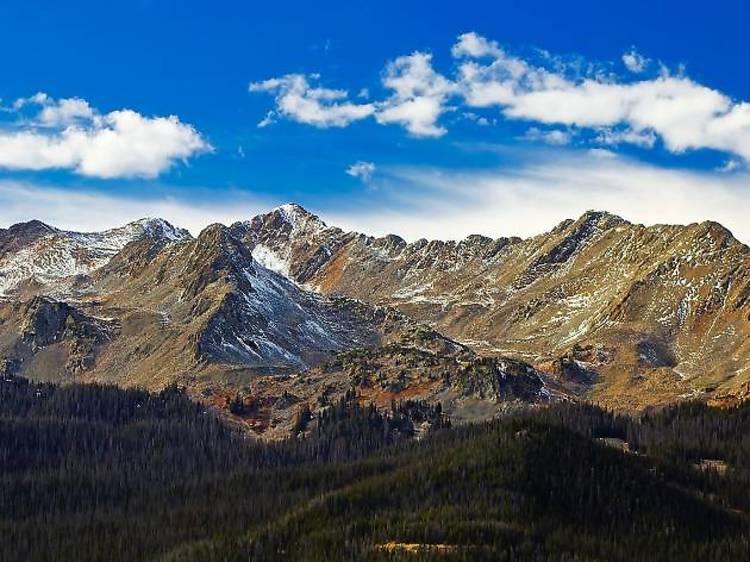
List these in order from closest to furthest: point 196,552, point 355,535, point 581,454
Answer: point 355,535 < point 196,552 < point 581,454

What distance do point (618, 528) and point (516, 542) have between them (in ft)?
96.4

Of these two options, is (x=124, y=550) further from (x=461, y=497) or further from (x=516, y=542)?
(x=516, y=542)

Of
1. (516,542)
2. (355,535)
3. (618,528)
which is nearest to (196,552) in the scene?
(355,535)

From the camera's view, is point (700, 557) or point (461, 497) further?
point (461, 497)

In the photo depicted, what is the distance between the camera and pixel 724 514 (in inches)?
7224

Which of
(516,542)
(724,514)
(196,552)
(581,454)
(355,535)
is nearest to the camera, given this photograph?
(516,542)

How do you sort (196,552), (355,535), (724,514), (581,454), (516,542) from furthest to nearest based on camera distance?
(581,454)
(724,514)
(196,552)
(355,535)
(516,542)

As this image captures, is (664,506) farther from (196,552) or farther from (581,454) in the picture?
(196,552)

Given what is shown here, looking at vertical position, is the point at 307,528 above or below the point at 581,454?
below

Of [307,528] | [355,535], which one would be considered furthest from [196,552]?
[355,535]

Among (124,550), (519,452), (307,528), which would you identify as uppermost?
(519,452)

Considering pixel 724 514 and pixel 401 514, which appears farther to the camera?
pixel 724 514

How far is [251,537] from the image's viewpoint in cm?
17038

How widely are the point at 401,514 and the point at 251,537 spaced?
2916 centimetres
